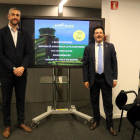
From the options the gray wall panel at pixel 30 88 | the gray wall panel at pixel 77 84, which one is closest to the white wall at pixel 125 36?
the gray wall panel at pixel 77 84

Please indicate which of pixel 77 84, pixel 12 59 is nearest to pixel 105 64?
pixel 12 59

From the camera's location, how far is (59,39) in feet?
8.54

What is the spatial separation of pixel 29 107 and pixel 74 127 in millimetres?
1465

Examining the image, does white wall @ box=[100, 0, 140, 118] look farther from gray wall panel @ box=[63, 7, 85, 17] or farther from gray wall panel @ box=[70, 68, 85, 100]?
A: gray wall panel @ box=[70, 68, 85, 100]

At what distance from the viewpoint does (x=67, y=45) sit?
8.61ft

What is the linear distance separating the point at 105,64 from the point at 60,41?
0.87 metres

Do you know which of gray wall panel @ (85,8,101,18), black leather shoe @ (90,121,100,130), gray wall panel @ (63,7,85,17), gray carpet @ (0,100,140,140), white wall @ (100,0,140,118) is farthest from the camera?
gray wall panel @ (85,8,101,18)

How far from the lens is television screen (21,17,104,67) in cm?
256

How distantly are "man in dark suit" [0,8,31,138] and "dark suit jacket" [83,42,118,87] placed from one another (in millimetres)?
949

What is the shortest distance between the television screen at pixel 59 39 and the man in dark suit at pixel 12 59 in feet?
0.84

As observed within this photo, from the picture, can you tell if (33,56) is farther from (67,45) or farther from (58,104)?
(58,104)

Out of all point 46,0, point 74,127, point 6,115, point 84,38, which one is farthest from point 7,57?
point 46,0

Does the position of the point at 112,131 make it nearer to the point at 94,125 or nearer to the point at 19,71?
the point at 94,125

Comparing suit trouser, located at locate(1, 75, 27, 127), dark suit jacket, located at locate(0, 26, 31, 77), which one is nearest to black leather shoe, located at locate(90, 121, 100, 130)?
suit trouser, located at locate(1, 75, 27, 127)
